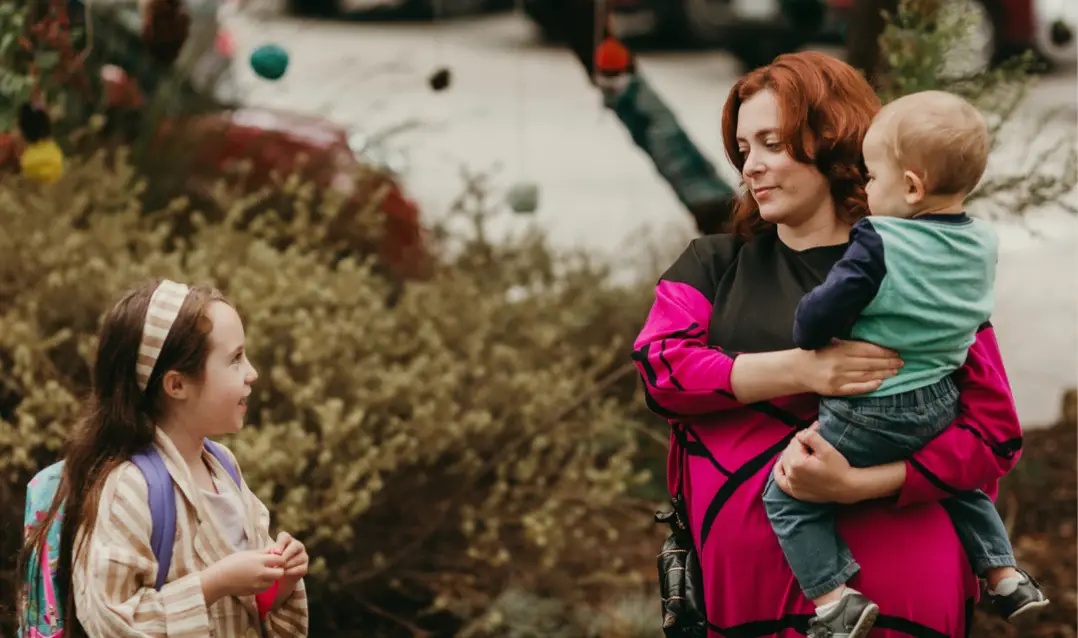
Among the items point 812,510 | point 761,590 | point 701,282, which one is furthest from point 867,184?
point 761,590

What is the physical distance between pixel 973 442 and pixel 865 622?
365 millimetres

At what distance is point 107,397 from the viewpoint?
2.66 metres

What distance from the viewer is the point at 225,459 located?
2.81 metres

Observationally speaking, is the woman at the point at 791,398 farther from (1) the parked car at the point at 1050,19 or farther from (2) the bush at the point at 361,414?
(1) the parked car at the point at 1050,19

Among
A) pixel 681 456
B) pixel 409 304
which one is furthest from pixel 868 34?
pixel 681 456

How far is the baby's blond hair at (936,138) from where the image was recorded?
2385 mm

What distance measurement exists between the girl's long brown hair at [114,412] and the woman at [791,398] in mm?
838

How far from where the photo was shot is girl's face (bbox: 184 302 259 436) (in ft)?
8.68

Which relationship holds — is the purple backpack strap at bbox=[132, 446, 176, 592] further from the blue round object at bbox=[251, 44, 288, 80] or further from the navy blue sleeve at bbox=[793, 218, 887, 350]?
the blue round object at bbox=[251, 44, 288, 80]

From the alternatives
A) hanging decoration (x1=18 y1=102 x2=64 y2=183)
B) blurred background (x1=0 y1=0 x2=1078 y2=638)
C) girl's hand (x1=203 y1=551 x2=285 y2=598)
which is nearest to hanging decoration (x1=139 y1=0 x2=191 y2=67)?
blurred background (x1=0 y1=0 x2=1078 y2=638)

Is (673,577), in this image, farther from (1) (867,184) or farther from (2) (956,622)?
(1) (867,184)

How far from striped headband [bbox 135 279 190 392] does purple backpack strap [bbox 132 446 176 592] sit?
17 centimetres

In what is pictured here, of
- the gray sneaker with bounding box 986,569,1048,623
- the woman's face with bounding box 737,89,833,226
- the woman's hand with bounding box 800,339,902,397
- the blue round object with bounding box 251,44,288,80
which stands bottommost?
the gray sneaker with bounding box 986,569,1048,623

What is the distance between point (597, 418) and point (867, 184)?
2.53 m
